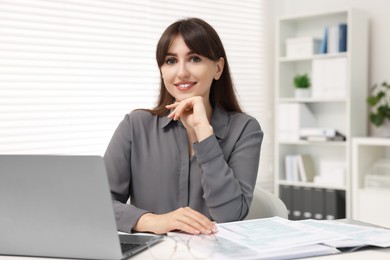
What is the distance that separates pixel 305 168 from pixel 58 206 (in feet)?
12.0

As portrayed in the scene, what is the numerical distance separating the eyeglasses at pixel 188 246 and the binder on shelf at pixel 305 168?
330 centimetres

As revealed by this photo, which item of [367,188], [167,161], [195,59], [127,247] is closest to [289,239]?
[127,247]

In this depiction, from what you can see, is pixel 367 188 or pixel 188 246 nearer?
pixel 188 246

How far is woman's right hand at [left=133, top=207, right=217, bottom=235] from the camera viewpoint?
4.52 ft

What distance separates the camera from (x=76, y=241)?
116 centimetres

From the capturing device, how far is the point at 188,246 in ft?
4.12

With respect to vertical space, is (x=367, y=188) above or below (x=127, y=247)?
below

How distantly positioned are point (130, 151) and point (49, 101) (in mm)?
1577

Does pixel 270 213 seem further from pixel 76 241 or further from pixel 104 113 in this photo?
pixel 104 113

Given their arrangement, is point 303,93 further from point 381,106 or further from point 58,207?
point 58,207

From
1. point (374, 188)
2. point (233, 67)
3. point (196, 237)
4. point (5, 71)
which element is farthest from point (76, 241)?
point (233, 67)

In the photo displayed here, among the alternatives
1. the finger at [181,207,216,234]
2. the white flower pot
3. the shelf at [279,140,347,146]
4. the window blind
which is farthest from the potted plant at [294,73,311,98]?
the finger at [181,207,216,234]

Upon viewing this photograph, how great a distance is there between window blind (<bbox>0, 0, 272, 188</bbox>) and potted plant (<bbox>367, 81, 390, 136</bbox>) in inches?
60.2

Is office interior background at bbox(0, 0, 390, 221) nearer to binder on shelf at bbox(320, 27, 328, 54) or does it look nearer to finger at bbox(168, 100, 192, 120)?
binder on shelf at bbox(320, 27, 328, 54)
